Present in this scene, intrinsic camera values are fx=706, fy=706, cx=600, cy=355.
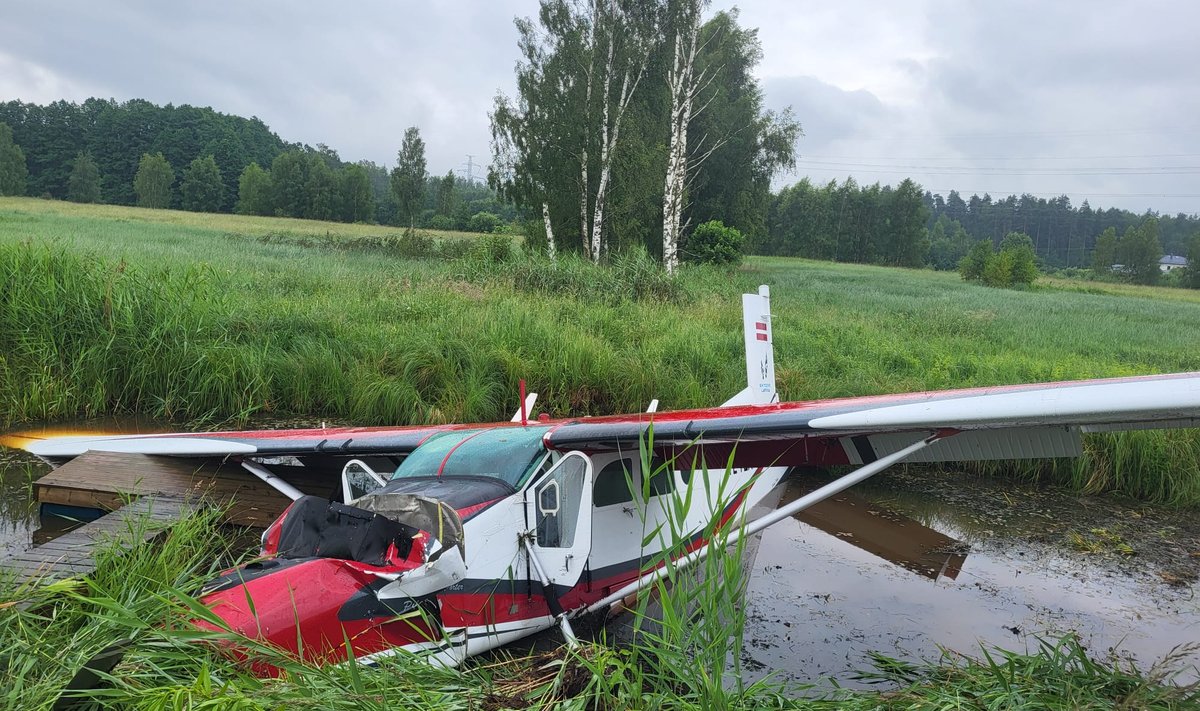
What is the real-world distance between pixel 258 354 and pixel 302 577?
6.98 meters

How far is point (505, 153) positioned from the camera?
2552cm

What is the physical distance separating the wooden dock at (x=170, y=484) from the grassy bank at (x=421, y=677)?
263 centimetres

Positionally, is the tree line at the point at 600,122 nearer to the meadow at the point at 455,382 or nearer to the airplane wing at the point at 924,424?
the meadow at the point at 455,382

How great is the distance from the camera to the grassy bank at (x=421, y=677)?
241 cm

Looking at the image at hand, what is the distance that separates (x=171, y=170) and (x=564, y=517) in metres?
87.9

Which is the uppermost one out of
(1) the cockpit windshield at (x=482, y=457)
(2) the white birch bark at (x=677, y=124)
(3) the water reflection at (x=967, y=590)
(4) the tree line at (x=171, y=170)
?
(4) the tree line at (x=171, y=170)

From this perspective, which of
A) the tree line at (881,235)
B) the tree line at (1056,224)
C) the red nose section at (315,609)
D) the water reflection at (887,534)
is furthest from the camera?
the tree line at (1056,224)

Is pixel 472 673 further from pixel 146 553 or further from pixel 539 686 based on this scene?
pixel 146 553

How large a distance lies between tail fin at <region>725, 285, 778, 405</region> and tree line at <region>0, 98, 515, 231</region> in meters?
59.8

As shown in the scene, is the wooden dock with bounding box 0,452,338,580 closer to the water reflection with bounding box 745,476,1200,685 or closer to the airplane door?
the airplane door

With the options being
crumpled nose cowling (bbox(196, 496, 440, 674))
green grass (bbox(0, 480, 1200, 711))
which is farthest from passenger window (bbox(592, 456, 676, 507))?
green grass (bbox(0, 480, 1200, 711))

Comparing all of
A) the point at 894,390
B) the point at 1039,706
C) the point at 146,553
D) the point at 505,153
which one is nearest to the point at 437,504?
the point at 146,553

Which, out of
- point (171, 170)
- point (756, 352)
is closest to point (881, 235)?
point (171, 170)

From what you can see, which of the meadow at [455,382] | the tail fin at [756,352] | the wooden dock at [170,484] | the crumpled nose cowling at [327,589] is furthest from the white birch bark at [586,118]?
the crumpled nose cowling at [327,589]
